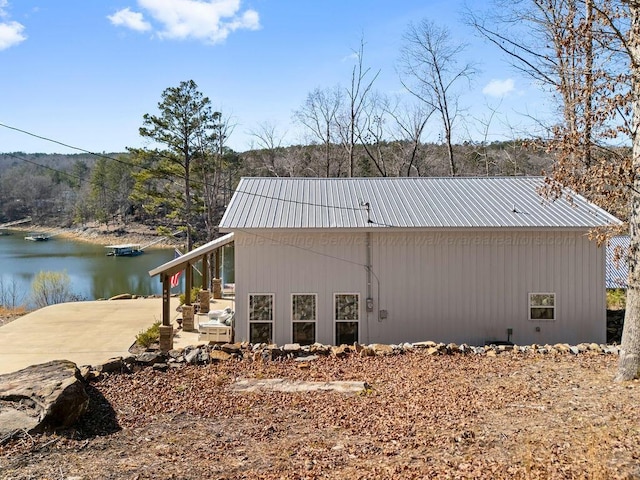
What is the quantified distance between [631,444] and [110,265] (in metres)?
44.8

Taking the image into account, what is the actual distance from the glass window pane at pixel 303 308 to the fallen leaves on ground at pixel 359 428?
10.3 feet

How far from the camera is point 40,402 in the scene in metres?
6.07

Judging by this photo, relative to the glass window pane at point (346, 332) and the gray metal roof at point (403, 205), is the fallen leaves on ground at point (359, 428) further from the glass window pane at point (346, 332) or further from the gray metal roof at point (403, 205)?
the gray metal roof at point (403, 205)

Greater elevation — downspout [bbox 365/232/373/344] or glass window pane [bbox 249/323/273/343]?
downspout [bbox 365/232/373/344]

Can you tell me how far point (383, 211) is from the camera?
1292 centimetres

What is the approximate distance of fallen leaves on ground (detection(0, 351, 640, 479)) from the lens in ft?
15.7

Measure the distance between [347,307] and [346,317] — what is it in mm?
240

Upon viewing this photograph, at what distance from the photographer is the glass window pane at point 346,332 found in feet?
40.0

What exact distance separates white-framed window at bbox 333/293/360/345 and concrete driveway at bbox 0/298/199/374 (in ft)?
13.1

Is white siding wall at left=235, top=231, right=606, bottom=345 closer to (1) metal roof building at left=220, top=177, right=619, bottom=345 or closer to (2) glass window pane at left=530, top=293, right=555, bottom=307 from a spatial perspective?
(1) metal roof building at left=220, top=177, right=619, bottom=345

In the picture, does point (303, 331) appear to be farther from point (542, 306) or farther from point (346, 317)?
point (542, 306)

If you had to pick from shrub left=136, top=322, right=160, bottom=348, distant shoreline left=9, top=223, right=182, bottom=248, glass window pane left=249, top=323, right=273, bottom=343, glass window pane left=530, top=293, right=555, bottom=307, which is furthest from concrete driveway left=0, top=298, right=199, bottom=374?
distant shoreline left=9, top=223, right=182, bottom=248

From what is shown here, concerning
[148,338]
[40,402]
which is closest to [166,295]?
[148,338]

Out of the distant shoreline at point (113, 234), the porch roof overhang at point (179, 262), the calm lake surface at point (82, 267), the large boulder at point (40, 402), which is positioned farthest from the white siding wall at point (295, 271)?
the distant shoreline at point (113, 234)
